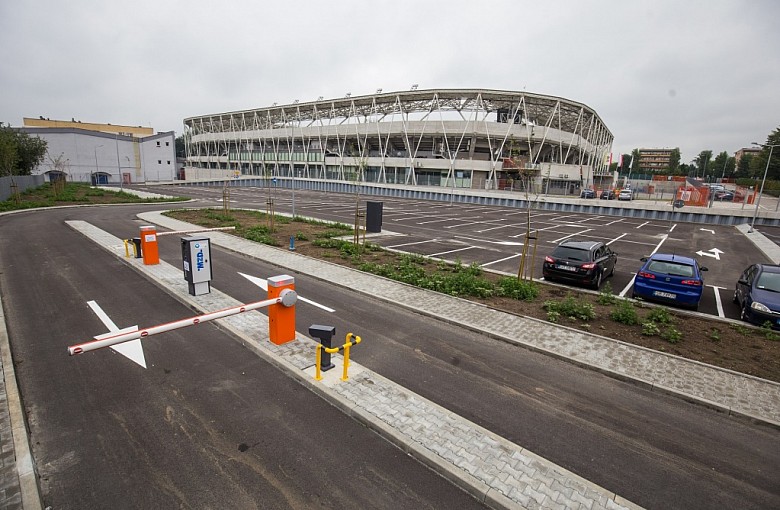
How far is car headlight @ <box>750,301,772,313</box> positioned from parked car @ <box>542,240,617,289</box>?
3815mm

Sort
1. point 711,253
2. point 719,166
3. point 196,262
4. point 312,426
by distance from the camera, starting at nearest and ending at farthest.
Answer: point 312,426
point 196,262
point 711,253
point 719,166

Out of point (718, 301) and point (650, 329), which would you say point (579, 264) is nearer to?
point (650, 329)

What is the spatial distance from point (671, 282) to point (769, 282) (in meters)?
2.23

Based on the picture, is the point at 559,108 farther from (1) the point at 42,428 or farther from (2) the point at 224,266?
(1) the point at 42,428

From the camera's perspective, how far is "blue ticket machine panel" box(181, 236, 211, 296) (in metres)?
9.84

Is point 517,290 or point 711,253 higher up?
point 517,290

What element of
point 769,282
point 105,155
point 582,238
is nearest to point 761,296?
point 769,282

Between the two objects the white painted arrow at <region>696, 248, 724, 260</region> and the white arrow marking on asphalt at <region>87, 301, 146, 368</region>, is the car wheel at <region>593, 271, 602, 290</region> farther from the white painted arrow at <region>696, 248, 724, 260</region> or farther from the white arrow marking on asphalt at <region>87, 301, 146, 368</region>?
the white arrow marking on asphalt at <region>87, 301, 146, 368</region>

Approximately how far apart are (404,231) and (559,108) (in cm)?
4998

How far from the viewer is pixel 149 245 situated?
12.9m

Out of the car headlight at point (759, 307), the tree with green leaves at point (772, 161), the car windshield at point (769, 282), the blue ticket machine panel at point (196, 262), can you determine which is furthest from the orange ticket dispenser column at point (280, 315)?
the tree with green leaves at point (772, 161)

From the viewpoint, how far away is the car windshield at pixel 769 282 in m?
10.1

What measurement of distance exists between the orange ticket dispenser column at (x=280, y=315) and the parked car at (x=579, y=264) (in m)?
9.19

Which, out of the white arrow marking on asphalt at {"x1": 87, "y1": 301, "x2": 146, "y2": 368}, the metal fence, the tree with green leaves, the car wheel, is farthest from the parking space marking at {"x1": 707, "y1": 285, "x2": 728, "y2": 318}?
the tree with green leaves
